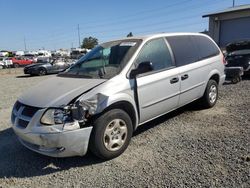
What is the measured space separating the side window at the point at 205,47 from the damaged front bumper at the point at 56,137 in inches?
132

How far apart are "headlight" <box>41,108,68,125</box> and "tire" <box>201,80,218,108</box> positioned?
355 centimetres

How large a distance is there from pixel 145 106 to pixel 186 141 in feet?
2.94

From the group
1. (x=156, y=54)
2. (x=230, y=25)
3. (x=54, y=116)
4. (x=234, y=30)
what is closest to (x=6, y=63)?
(x=230, y=25)

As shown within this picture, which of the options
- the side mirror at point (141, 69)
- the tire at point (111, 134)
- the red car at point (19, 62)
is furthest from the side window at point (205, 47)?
the red car at point (19, 62)

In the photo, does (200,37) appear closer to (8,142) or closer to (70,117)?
(70,117)

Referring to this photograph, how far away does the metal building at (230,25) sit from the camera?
20.3 metres

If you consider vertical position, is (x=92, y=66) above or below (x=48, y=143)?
above

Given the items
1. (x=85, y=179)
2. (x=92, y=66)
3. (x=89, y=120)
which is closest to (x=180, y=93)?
(x=92, y=66)

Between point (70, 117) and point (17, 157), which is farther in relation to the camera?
point (17, 157)

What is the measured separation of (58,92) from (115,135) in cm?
103

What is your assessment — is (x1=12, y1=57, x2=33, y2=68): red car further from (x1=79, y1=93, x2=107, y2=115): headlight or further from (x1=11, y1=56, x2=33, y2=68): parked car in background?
(x1=79, y1=93, x2=107, y2=115): headlight

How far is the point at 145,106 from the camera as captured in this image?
4.22 meters

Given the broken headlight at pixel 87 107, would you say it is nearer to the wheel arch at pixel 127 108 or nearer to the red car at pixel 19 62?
the wheel arch at pixel 127 108

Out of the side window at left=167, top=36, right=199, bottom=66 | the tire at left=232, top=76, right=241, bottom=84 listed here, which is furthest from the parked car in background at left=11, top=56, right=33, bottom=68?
the side window at left=167, top=36, right=199, bottom=66
